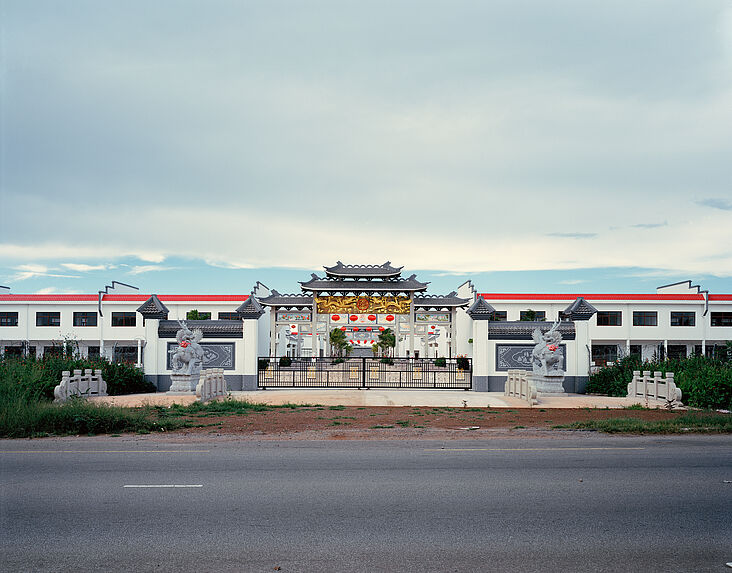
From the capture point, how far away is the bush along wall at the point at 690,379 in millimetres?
19984

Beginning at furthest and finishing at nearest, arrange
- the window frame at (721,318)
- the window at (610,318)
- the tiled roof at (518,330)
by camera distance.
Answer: the window frame at (721,318) < the window at (610,318) < the tiled roof at (518,330)

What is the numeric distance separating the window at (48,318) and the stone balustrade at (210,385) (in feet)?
110

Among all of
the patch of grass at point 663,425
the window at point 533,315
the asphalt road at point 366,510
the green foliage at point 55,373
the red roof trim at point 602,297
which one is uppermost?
the red roof trim at point 602,297

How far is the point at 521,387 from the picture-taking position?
22.9m

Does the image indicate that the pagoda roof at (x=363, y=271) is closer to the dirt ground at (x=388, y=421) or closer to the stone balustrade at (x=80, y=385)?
the stone balustrade at (x=80, y=385)

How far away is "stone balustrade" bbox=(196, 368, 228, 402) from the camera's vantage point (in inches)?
819

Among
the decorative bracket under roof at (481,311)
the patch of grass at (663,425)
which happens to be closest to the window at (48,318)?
the decorative bracket under roof at (481,311)

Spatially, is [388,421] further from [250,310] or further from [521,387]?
[250,310]

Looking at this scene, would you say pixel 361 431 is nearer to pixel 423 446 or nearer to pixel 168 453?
pixel 423 446

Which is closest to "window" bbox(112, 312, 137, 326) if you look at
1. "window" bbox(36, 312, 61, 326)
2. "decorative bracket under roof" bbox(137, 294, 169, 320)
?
"window" bbox(36, 312, 61, 326)

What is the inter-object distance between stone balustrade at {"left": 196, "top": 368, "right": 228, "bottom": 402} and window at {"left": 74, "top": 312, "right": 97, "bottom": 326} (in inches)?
1270

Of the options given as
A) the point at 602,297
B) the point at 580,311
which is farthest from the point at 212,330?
the point at 602,297

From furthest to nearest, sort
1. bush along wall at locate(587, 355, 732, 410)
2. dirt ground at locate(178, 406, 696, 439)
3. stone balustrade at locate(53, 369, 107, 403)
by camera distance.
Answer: bush along wall at locate(587, 355, 732, 410)
stone balustrade at locate(53, 369, 107, 403)
dirt ground at locate(178, 406, 696, 439)

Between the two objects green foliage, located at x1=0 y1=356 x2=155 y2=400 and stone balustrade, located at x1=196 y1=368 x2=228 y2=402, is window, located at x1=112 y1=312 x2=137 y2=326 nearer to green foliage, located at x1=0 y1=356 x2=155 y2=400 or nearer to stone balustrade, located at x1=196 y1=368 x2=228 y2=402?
green foliage, located at x1=0 y1=356 x2=155 y2=400
